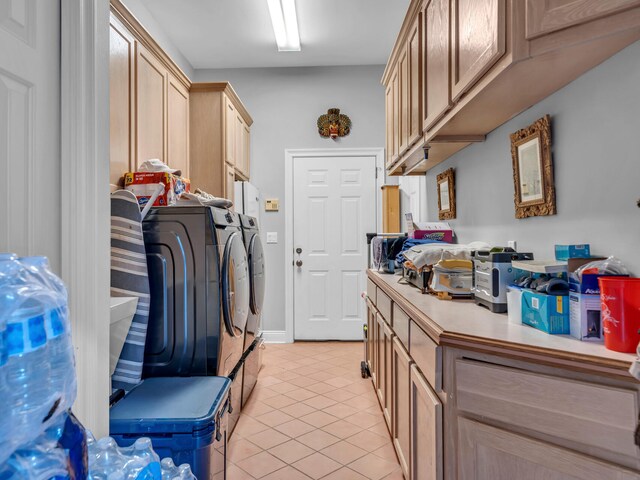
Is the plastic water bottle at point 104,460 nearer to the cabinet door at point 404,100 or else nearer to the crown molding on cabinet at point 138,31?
the crown molding on cabinet at point 138,31

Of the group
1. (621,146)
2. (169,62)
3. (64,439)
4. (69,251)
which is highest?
(169,62)

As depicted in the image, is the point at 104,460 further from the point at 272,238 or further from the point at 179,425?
the point at 272,238

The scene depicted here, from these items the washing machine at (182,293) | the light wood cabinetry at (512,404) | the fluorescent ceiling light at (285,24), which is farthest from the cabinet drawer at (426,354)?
the fluorescent ceiling light at (285,24)

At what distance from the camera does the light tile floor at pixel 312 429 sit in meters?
1.93

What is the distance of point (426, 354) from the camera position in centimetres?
131

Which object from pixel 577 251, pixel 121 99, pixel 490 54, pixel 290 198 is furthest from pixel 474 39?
pixel 290 198

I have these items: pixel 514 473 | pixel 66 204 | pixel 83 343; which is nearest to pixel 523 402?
pixel 514 473

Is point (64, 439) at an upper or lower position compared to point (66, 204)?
lower

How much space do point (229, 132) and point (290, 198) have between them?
1.04m

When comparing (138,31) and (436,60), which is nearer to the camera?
(436,60)

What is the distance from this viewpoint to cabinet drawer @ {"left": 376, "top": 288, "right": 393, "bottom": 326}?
209cm

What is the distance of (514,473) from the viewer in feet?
3.34

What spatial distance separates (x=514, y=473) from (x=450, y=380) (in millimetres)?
260

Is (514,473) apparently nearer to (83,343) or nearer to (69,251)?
(83,343)
